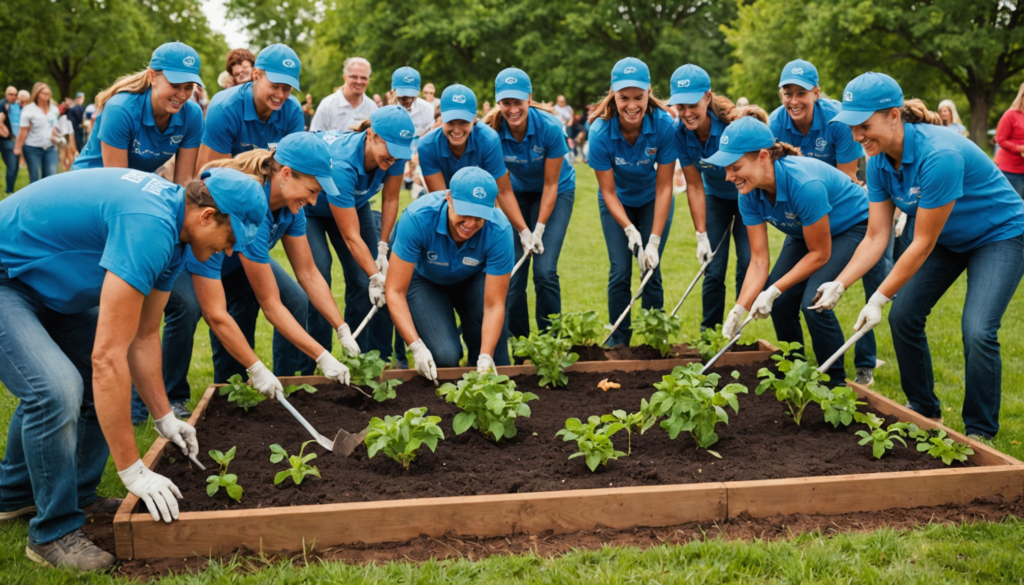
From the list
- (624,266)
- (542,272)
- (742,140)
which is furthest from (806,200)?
(542,272)

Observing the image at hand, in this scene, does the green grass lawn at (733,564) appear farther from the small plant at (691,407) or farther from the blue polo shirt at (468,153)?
the blue polo shirt at (468,153)

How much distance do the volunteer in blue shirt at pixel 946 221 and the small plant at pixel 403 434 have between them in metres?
2.41

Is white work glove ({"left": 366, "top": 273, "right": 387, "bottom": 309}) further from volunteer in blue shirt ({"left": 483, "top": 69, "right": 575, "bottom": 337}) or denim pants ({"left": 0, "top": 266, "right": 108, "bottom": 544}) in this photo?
denim pants ({"left": 0, "top": 266, "right": 108, "bottom": 544})

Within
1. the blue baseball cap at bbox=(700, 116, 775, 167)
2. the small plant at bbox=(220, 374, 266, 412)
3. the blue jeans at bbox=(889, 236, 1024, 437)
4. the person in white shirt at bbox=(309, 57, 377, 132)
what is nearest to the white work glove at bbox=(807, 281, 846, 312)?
the blue jeans at bbox=(889, 236, 1024, 437)

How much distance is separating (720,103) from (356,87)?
2.98 meters

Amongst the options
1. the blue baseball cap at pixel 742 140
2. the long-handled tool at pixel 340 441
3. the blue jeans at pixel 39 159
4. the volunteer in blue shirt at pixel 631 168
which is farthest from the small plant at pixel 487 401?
the blue jeans at pixel 39 159

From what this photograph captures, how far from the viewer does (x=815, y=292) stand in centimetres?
468

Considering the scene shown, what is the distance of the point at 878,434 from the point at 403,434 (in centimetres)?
216

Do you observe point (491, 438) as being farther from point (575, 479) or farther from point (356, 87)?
point (356, 87)

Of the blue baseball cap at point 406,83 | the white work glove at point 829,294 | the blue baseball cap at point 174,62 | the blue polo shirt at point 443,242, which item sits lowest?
the white work glove at point 829,294

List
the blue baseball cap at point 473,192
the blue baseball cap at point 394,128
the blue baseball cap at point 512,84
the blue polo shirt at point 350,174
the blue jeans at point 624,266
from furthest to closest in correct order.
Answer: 1. the blue jeans at point 624,266
2. the blue baseball cap at point 512,84
3. the blue polo shirt at point 350,174
4. the blue baseball cap at point 394,128
5. the blue baseball cap at point 473,192

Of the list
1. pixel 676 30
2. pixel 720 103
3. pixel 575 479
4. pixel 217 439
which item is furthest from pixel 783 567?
pixel 676 30

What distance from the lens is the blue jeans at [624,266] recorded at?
5.77 meters

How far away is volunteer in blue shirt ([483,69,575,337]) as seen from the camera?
211 inches
